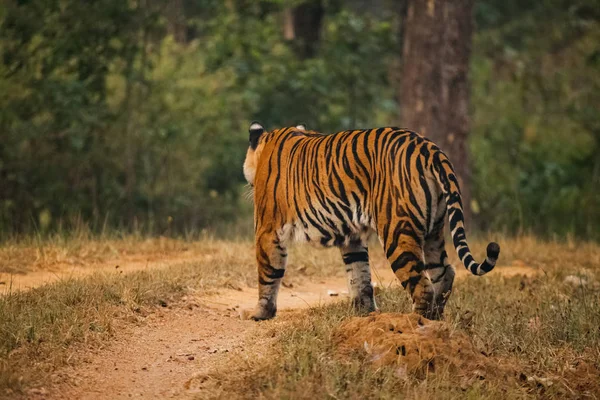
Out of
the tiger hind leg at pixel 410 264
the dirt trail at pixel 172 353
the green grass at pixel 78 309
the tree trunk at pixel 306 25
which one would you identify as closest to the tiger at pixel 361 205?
the tiger hind leg at pixel 410 264

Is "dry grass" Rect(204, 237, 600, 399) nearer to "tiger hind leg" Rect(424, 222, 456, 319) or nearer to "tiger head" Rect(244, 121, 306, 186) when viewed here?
"tiger hind leg" Rect(424, 222, 456, 319)

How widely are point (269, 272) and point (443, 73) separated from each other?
247 inches

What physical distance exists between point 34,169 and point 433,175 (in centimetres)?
786

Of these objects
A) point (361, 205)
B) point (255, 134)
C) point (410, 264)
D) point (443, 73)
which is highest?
point (443, 73)

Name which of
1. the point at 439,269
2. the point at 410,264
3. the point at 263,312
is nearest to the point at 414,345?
the point at 410,264

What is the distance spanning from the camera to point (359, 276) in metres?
7.23

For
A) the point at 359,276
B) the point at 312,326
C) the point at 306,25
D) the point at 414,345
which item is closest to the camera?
the point at 414,345

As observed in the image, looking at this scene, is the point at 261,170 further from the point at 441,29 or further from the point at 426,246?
the point at 441,29

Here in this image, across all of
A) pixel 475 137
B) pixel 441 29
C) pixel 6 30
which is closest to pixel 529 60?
pixel 475 137

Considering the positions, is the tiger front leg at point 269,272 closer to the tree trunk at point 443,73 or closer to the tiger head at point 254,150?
the tiger head at point 254,150

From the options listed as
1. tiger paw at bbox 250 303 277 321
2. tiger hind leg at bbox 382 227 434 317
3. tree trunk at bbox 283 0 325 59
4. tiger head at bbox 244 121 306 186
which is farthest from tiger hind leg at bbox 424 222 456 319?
tree trunk at bbox 283 0 325 59

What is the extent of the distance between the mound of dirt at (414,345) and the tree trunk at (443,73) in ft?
23.1

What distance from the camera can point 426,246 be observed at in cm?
664

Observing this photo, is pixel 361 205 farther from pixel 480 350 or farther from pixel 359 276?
pixel 480 350
